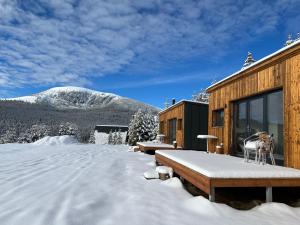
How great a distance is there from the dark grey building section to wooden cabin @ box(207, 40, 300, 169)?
14.8ft

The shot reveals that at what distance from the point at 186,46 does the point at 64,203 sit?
30.2 feet

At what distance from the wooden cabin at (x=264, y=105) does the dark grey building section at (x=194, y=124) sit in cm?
452

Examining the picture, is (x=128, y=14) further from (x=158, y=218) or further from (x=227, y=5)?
(x=158, y=218)

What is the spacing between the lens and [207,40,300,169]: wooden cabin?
6.22 meters

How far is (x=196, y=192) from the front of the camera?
6258 millimetres

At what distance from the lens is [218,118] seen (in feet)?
37.1

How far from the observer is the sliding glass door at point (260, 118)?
276 inches

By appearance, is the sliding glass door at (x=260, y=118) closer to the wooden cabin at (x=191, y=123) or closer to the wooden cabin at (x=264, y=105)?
the wooden cabin at (x=264, y=105)

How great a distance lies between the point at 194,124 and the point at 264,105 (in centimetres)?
835

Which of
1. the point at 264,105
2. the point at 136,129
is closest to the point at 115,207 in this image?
the point at 264,105

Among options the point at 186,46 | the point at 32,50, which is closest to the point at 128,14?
the point at 186,46

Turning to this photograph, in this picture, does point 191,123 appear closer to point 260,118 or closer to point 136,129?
point 260,118

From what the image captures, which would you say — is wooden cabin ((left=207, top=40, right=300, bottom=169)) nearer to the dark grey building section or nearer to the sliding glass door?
the sliding glass door

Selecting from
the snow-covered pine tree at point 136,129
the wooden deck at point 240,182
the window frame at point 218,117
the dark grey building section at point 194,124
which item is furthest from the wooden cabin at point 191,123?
the snow-covered pine tree at point 136,129
